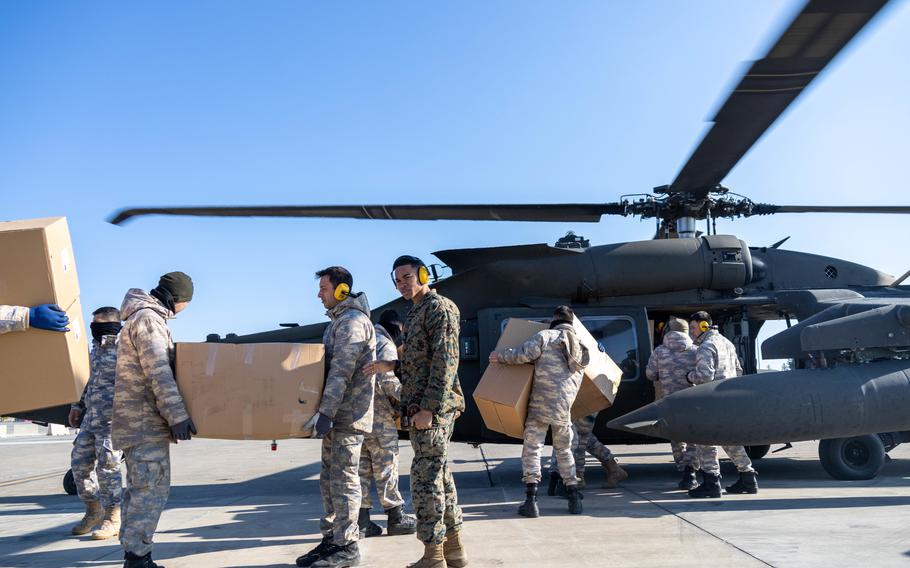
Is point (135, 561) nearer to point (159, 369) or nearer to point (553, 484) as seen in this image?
point (159, 369)

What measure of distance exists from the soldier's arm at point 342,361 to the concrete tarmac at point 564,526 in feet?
3.53

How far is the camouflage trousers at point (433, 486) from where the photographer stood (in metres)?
4.21

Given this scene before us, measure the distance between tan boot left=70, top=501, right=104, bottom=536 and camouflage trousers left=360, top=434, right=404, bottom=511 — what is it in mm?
2200

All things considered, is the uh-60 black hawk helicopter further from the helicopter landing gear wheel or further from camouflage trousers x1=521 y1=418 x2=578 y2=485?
camouflage trousers x1=521 y1=418 x2=578 y2=485

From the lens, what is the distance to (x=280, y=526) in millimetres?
5875

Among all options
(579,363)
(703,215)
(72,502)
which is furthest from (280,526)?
(703,215)

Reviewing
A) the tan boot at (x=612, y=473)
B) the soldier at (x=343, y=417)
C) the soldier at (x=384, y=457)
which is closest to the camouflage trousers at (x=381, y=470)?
the soldier at (x=384, y=457)

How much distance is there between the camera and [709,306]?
849cm

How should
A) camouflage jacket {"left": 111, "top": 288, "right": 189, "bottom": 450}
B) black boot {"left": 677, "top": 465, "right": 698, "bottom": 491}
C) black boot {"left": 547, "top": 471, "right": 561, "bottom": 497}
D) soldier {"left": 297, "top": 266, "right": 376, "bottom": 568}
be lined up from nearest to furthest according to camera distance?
1. camouflage jacket {"left": 111, "top": 288, "right": 189, "bottom": 450}
2. soldier {"left": 297, "top": 266, "right": 376, "bottom": 568}
3. black boot {"left": 547, "top": 471, "right": 561, "bottom": 497}
4. black boot {"left": 677, "top": 465, "right": 698, "bottom": 491}

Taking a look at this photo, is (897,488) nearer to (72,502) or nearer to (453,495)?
(453,495)

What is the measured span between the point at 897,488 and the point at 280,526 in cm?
595

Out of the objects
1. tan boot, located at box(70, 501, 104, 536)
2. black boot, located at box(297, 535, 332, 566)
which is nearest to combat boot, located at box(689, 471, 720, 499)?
black boot, located at box(297, 535, 332, 566)

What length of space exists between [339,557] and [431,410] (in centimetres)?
106

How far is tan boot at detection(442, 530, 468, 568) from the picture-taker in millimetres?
4348
